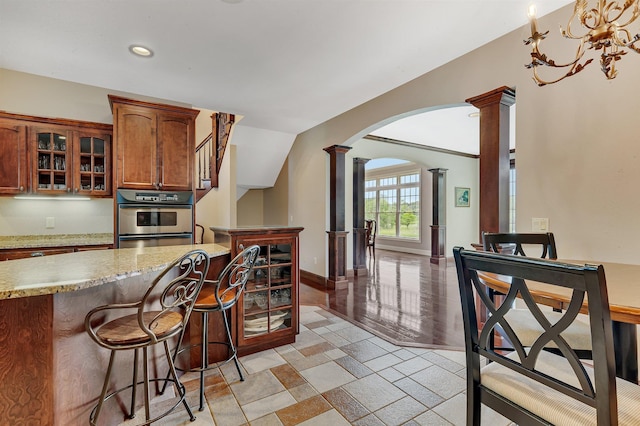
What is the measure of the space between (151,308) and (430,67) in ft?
10.8

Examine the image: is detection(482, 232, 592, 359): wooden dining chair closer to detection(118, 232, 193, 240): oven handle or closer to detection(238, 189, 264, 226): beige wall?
detection(118, 232, 193, 240): oven handle

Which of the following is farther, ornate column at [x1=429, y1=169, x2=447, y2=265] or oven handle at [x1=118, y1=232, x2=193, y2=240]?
ornate column at [x1=429, y1=169, x2=447, y2=265]

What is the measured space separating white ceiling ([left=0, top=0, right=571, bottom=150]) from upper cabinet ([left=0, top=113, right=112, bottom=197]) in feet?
1.87

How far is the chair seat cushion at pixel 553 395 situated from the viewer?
913mm

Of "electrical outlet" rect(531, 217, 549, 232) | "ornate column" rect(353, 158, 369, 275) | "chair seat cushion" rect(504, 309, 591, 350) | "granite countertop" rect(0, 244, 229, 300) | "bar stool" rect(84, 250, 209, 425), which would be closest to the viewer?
"granite countertop" rect(0, 244, 229, 300)

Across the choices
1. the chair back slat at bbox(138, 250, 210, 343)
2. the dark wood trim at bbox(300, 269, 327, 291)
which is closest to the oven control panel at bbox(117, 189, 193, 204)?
the chair back slat at bbox(138, 250, 210, 343)

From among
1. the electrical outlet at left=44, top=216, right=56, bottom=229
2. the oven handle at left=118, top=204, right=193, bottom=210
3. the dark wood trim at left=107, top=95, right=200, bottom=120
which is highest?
the dark wood trim at left=107, top=95, right=200, bottom=120

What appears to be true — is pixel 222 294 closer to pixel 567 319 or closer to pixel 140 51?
pixel 567 319

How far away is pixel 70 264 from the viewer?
1576 mm

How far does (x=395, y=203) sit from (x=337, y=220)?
16.0ft

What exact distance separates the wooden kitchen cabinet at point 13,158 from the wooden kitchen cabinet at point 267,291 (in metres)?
2.24

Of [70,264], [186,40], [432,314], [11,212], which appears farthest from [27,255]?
[432,314]

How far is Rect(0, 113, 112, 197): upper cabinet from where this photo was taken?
2990mm

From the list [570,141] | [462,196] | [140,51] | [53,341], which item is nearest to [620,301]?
[570,141]
